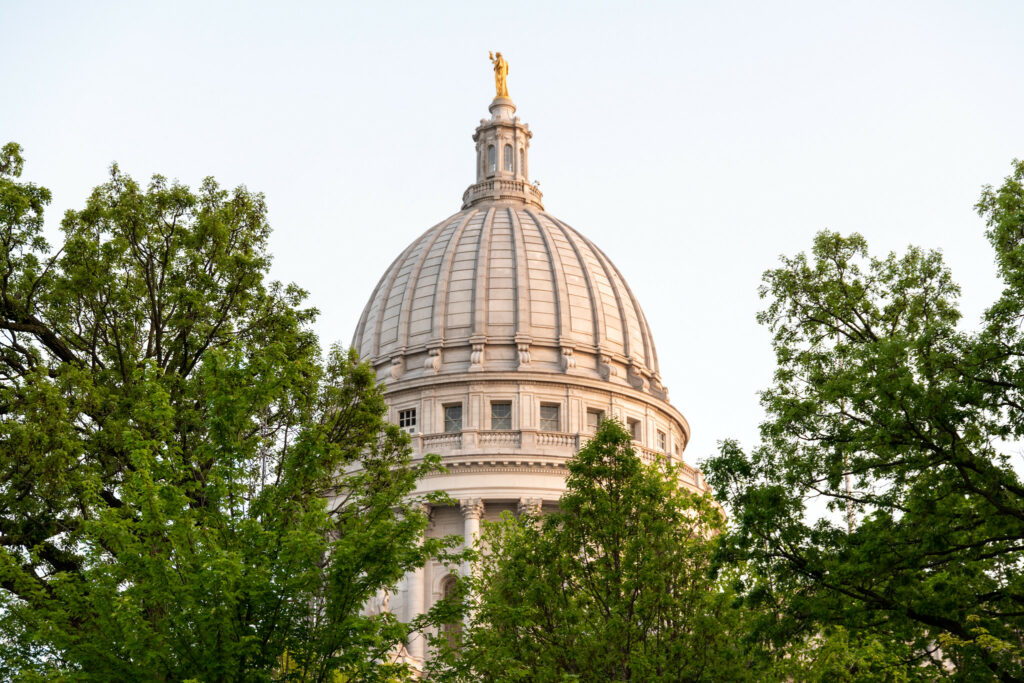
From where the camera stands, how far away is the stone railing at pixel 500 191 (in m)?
88.4

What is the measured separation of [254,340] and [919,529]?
13.8m

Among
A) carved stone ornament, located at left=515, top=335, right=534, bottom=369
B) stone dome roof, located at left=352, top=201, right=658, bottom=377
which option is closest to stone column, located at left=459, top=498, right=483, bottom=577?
carved stone ornament, located at left=515, top=335, right=534, bottom=369

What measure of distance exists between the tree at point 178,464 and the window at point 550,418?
42.1m

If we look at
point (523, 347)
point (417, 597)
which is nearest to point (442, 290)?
point (523, 347)

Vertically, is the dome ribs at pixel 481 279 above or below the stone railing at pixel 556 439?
above

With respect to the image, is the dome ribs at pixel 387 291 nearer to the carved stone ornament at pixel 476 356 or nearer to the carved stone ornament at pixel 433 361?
the carved stone ornament at pixel 433 361

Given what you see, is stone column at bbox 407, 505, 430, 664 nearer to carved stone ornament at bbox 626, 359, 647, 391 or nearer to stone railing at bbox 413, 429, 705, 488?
stone railing at bbox 413, 429, 705, 488

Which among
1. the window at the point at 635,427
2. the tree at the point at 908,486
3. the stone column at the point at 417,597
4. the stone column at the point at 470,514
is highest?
the window at the point at 635,427

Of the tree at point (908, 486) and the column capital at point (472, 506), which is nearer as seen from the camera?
the tree at point (908, 486)

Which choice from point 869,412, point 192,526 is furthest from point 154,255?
point 869,412

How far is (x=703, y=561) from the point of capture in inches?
1206

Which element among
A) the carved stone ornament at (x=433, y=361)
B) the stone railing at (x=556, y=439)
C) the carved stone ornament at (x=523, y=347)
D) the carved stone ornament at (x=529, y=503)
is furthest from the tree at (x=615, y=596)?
the carved stone ornament at (x=433, y=361)

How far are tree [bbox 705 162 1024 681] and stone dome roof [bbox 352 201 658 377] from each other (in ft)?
167

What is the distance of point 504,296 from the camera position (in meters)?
77.9
